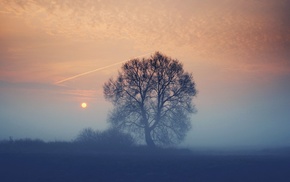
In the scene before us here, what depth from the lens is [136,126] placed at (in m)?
37.5

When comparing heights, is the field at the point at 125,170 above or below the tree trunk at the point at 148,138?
below

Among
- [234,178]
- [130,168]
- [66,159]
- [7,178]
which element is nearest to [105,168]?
[130,168]

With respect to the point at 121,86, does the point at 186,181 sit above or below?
below

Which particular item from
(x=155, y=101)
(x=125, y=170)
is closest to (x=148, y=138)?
(x=155, y=101)

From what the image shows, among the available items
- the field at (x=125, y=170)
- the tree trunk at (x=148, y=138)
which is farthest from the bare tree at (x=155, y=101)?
the field at (x=125, y=170)

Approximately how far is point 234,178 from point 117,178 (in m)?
5.27

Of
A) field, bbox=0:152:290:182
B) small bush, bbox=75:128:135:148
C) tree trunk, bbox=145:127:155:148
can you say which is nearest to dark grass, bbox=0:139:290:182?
field, bbox=0:152:290:182

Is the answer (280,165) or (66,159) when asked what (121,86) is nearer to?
(66,159)

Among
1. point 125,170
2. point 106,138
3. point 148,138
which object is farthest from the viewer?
point 148,138

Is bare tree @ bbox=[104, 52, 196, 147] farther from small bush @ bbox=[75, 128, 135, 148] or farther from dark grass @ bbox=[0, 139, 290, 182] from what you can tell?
dark grass @ bbox=[0, 139, 290, 182]

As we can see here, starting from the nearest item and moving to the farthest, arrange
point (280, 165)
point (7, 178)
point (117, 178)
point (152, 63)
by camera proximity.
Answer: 1. point (7, 178)
2. point (117, 178)
3. point (280, 165)
4. point (152, 63)

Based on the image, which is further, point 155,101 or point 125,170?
point 155,101

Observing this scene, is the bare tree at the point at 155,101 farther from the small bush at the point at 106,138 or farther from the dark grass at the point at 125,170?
the dark grass at the point at 125,170

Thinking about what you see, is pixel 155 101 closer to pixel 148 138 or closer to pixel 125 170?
pixel 148 138
